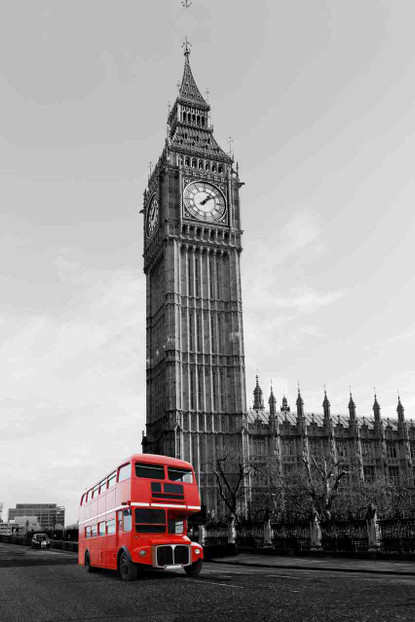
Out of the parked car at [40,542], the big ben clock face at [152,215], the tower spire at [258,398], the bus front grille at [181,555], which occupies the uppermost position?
the big ben clock face at [152,215]

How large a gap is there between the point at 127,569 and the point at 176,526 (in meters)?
2.15

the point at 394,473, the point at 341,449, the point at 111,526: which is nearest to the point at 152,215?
the point at 341,449

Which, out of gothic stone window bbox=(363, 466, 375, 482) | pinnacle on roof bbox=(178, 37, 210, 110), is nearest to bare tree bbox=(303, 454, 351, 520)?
gothic stone window bbox=(363, 466, 375, 482)

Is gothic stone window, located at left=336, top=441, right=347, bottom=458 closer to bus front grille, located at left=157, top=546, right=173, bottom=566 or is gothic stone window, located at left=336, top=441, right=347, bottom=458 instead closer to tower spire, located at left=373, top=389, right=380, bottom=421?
tower spire, located at left=373, top=389, right=380, bottom=421

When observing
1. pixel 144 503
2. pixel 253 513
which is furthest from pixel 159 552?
pixel 253 513

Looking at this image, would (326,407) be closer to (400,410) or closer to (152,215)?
(400,410)

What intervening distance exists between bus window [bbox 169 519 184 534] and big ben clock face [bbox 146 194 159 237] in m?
73.3

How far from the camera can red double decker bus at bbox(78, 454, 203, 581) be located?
1906 centimetres

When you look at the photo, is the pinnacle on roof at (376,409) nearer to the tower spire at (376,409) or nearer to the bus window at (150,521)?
the tower spire at (376,409)

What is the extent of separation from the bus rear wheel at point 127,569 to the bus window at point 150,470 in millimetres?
2563

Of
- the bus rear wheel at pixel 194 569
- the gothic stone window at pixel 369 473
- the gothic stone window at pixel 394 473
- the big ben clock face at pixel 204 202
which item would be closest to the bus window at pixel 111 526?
the bus rear wheel at pixel 194 569

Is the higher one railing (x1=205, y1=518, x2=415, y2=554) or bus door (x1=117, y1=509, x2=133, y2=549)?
bus door (x1=117, y1=509, x2=133, y2=549)

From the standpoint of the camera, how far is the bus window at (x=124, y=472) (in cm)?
1995

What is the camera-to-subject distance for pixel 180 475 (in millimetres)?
21016
